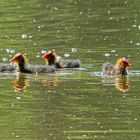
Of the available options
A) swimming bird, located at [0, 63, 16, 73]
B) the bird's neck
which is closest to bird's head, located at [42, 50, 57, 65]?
the bird's neck

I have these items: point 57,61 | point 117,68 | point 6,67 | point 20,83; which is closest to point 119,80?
point 117,68

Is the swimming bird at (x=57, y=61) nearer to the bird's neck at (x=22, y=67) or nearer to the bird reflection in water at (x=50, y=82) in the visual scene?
the bird's neck at (x=22, y=67)

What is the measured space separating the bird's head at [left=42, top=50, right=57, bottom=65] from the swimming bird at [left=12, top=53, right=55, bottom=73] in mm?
608

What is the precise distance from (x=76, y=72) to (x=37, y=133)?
6419 mm

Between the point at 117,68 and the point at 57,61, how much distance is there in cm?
210

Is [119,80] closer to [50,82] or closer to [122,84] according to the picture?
[122,84]

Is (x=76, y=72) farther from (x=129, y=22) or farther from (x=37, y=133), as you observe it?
(x=129, y=22)

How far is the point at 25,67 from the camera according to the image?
20.7 metres

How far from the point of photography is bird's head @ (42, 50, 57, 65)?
69.9 ft

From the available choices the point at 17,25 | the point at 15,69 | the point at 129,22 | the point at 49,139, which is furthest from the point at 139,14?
the point at 49,139

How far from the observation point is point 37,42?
24.6 m

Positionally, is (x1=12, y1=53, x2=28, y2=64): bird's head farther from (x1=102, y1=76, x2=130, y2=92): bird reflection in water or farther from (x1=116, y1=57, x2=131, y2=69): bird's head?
(x1=102, y1=76, x2=130, y2=92): bird reflection in water

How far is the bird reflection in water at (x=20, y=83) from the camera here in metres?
18.1

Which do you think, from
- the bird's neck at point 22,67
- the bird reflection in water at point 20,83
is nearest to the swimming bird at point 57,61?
the bird's neck at point 22,67
